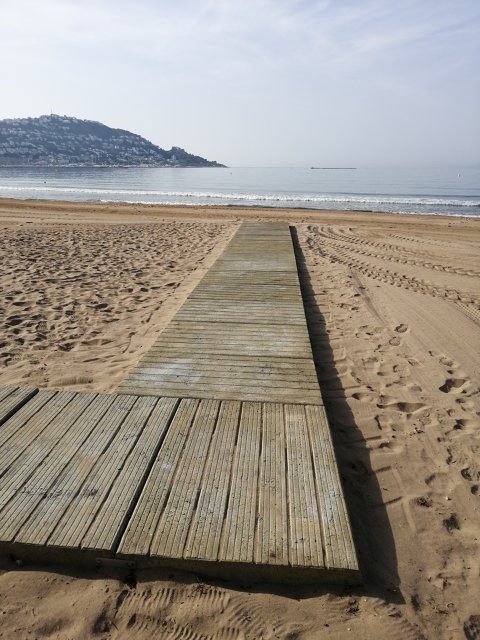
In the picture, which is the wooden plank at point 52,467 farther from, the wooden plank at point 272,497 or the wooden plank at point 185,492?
the wooden plank at point 272,497

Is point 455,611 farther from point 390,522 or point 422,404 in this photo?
point 422,404

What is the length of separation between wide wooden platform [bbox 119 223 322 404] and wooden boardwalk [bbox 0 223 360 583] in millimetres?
21

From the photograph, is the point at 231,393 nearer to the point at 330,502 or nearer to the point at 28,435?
the point at 330,502

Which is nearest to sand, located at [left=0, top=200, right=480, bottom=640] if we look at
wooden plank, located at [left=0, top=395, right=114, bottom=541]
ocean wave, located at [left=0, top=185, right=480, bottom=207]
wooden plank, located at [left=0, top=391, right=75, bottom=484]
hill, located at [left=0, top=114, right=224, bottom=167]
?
wooden plank, located at [left=0, top=395, right=114, bottom=541]

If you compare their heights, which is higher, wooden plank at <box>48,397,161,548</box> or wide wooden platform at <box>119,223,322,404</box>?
wide wooden platform at <box>119,223,322,404</box>

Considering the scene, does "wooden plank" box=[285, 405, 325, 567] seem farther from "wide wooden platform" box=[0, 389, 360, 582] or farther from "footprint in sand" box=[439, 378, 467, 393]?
"footprint in sand" box=[439, 378, 467, 393]

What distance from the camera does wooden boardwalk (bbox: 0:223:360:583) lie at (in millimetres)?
2133

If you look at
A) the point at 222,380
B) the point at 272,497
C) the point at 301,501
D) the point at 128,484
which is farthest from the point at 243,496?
the point at 222,380

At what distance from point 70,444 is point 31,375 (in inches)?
67.9

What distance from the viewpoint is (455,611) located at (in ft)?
6.83

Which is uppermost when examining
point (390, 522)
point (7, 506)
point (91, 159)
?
point (91, 159)

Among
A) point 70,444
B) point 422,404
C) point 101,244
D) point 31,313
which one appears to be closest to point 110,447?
point 70,444

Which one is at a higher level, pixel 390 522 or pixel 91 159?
pixel 91 159

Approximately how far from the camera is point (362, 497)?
2.84m
